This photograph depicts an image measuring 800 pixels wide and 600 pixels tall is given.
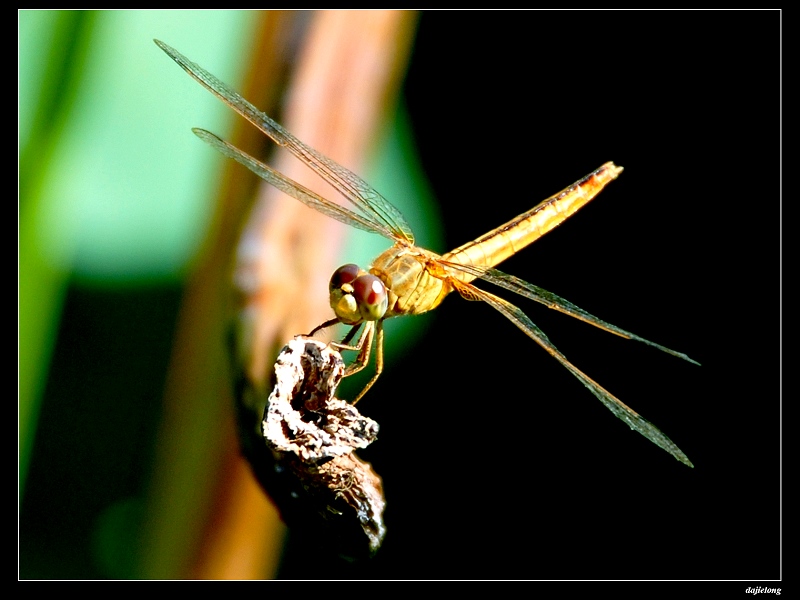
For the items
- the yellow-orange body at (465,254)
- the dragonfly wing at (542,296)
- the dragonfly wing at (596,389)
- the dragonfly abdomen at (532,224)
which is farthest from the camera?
the dragonfly abdomen at (532,224)

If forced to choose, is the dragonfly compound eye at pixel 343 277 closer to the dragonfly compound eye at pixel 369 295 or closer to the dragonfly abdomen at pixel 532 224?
the dragonfly compound eye at pixel 369 295

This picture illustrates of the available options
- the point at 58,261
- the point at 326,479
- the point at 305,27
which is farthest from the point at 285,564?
the point at 305,27

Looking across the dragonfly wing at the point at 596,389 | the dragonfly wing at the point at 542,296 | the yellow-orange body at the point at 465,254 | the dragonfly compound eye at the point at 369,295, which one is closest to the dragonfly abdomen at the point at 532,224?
the yellow-orange body at the point at 465,254

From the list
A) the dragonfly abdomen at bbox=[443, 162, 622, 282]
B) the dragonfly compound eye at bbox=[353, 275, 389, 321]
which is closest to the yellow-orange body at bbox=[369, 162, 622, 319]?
the dragonfly abdomen at bbox=[443, 162, 622, 282]

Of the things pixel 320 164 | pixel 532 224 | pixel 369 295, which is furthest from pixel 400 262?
pixel 532 224

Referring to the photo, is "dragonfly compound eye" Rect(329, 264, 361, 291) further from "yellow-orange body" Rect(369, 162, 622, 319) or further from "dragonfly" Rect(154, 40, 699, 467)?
"yellow-orange body" Rect(369, 162, 622, 319)

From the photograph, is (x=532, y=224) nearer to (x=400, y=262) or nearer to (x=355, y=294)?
(x=400, y=262)

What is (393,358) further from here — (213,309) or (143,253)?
(143,253)
